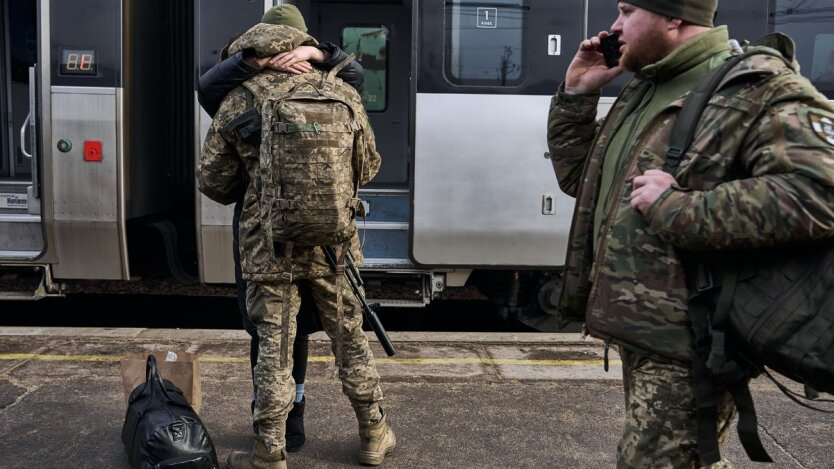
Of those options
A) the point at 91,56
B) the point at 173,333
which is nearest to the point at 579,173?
the point at 173,333

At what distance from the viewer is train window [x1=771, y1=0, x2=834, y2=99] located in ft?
18.9

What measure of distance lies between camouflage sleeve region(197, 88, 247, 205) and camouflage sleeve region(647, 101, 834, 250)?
184 cm

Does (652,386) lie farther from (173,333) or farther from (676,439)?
(173,333)

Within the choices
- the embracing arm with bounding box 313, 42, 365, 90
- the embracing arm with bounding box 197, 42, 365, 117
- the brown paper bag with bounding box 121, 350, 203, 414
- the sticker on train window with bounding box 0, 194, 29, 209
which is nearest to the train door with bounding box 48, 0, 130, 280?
the sticker on train window with bounding box 0, 194, 29, 209

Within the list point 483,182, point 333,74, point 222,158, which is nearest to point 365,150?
point 333,74

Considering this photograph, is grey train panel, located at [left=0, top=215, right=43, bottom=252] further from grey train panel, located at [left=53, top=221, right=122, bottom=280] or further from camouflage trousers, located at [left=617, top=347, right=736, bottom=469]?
camouflage trousers, located at [left=617, top=347, right=736, bottom=469]

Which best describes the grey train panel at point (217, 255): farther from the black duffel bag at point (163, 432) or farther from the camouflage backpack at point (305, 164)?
the camouflage backpack at point (305, 164)

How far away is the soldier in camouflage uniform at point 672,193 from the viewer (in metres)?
1.92

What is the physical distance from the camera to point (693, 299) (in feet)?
6.75

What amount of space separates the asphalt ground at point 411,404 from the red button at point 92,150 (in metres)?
1.22

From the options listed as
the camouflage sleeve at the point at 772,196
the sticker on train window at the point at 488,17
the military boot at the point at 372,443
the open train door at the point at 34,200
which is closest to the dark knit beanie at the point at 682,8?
the camouflage sleeve at the point at 772,196

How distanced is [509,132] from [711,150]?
3699 mm

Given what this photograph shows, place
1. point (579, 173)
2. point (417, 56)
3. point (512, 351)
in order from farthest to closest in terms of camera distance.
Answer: point (417, 56) → point (512, 351) → point (579, 173)

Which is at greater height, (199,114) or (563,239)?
(199,114)
